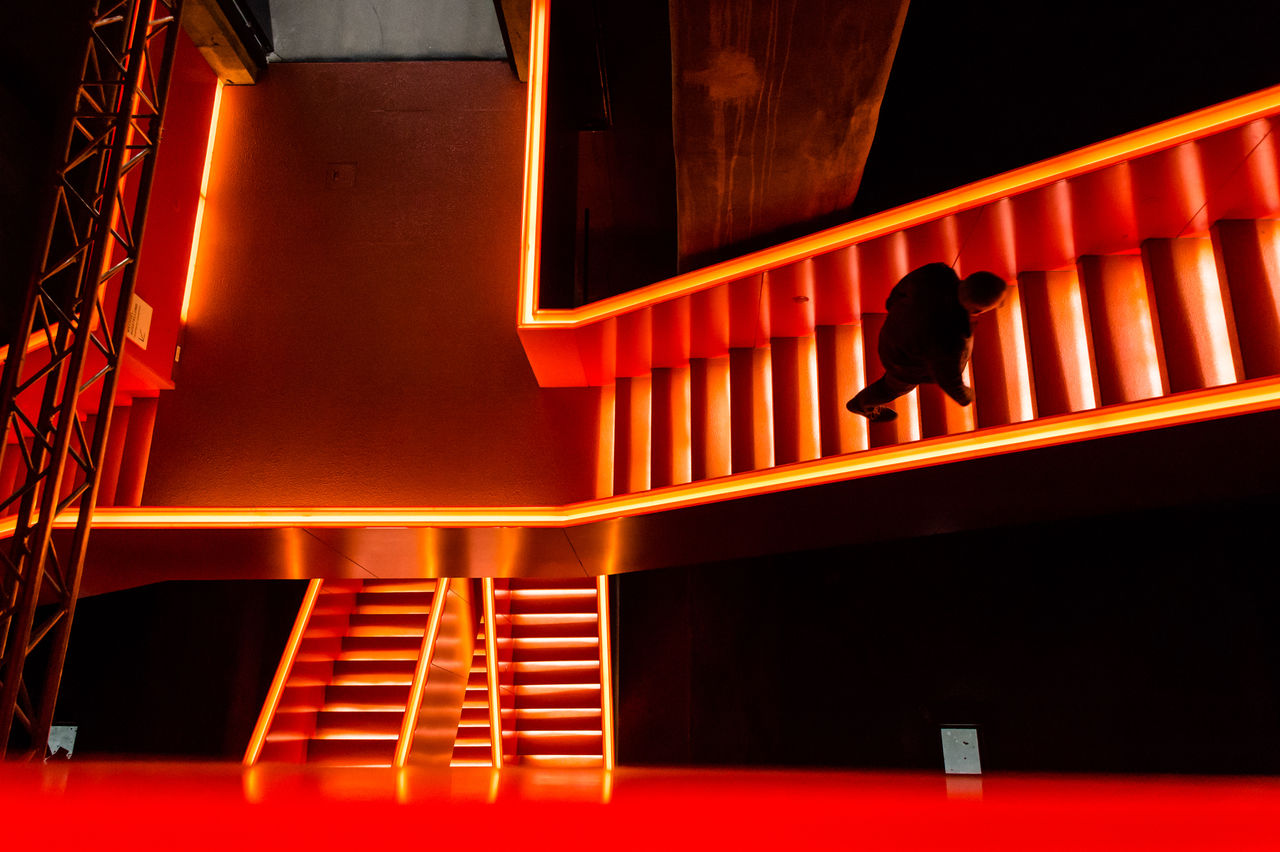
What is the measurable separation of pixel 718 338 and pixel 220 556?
142 inches

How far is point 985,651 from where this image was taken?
21.5ft

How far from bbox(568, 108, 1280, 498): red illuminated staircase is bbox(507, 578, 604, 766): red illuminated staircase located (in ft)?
8.69

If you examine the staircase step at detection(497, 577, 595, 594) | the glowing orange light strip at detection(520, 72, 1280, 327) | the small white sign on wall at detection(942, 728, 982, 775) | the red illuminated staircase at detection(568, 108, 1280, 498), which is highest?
the glowing orange light strip at detection(520, 72, 1280, 327)

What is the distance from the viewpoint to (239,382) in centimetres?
557

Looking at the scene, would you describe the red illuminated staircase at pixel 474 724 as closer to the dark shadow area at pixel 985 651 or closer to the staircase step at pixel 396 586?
the staircase step at pixel 396 586

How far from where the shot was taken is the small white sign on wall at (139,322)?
16.8 ft

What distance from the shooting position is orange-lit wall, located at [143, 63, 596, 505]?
17.2 feet

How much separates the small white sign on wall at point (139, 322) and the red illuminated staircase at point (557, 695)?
3.80m

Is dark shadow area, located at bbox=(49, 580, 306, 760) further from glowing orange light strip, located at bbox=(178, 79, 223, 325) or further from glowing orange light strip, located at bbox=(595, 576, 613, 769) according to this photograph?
glowing orange light strip, located at bbox=(595, 576, 613, 769)

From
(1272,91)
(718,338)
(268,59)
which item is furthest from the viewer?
(268,59)

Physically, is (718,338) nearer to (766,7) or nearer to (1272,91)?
(766,7)

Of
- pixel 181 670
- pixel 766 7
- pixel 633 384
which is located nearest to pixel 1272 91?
pixel 766 7

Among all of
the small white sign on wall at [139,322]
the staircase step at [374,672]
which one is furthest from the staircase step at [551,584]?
the small white sign on wall at [139,322]

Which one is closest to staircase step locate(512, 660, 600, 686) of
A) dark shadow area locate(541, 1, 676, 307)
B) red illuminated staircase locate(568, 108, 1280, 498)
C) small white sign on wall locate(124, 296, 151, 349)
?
red illuminated staircase locate(568, 108, 1280, 498)
